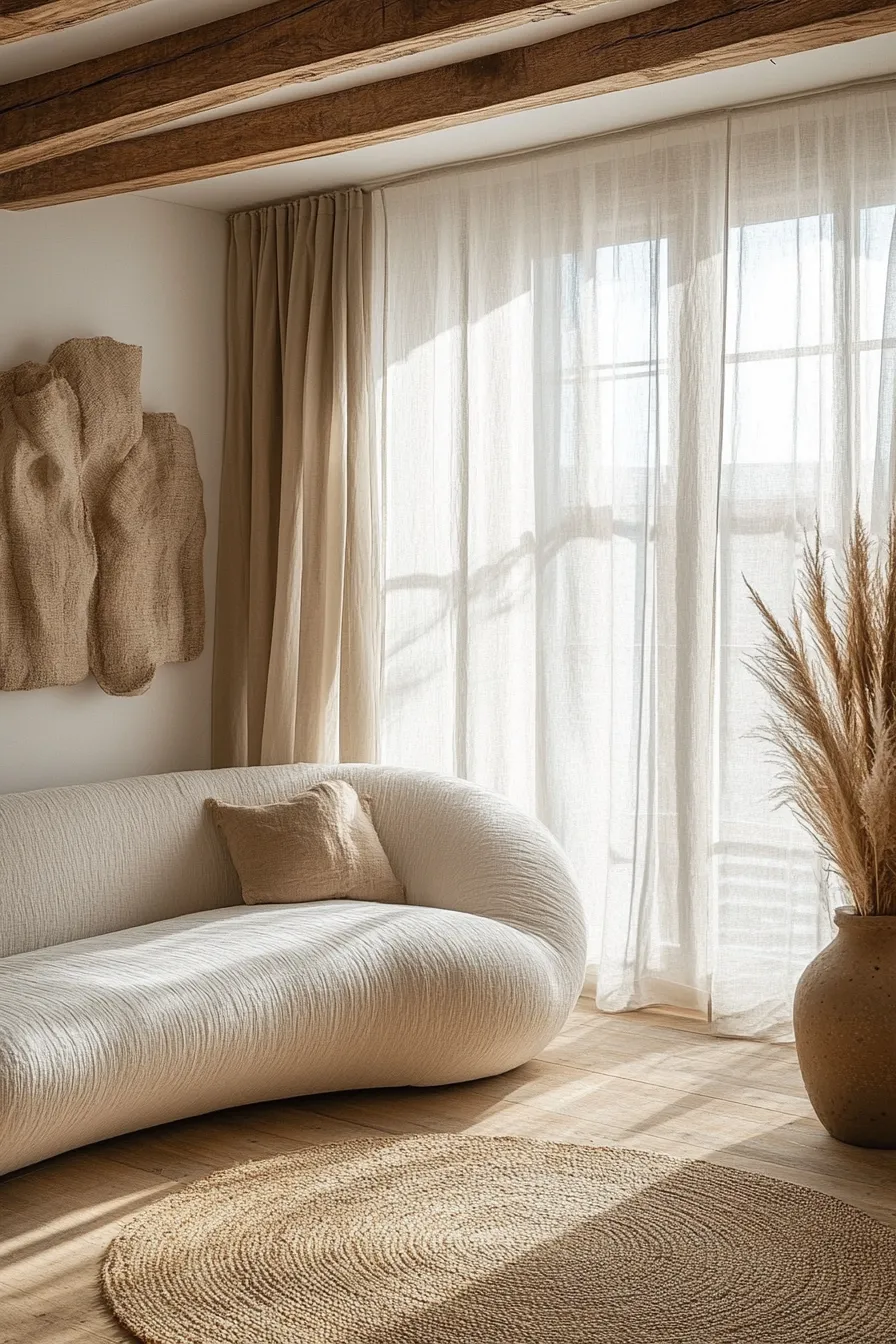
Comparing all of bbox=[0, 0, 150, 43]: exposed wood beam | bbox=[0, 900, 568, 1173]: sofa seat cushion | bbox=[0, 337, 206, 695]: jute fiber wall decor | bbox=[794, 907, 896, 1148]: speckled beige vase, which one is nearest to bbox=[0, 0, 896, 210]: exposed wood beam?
bbox=[0, 337, 206, 695]: jute fiber wall decor

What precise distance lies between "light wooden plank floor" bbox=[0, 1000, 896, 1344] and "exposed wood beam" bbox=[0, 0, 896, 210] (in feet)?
7.68

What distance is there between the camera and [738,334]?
3.97m

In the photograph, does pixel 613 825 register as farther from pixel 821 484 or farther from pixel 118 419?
pixel 118 419

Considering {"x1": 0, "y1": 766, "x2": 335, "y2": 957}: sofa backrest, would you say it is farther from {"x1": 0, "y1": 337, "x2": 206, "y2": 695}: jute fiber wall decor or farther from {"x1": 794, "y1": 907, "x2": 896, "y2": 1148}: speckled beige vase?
{"x1": 794, "y1": 907, "x2": 896, "y2": 1148}: speckled beige vase

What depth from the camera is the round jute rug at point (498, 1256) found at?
7.79 ft

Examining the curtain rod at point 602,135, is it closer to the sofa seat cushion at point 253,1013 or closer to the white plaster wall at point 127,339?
the white plaster wall at point 127,339

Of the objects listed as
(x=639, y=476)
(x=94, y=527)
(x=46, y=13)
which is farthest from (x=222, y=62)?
(x=94, y=527)

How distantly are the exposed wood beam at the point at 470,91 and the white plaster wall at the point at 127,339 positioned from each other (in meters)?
0.41

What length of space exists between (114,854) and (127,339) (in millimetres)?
1756

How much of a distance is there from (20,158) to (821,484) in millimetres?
2203

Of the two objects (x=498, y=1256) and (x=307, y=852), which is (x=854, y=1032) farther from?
(x=307, y=852)

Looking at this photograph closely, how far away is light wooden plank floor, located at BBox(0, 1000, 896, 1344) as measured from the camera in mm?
2646

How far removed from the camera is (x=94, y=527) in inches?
181

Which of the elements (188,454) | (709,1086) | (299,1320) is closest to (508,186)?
(188,454)
